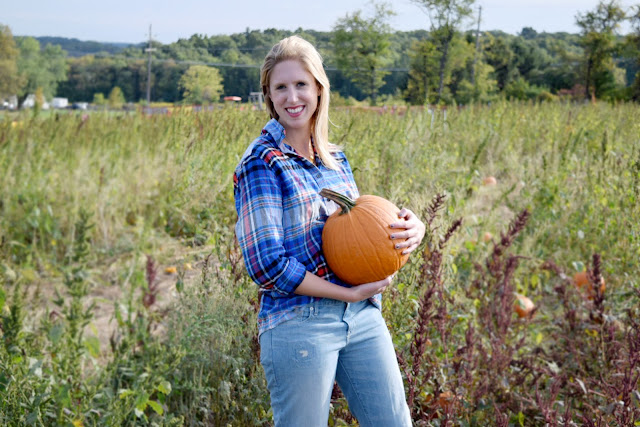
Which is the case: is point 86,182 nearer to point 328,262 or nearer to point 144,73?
point 328,262

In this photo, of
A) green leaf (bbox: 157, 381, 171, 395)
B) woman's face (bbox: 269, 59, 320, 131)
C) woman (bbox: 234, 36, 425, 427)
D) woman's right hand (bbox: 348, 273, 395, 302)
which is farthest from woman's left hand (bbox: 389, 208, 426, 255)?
green leaf (bbox: 157, 381, 171, 395)

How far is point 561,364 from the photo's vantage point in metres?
3.07

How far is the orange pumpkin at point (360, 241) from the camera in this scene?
5.33 feet

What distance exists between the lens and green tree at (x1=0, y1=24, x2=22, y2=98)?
196 feet

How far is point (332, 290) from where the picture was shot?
61.5 inches

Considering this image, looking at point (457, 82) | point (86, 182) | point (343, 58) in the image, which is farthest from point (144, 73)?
point (86, 182)

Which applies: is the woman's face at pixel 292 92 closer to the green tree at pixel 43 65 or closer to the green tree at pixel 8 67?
the green tree at pixel 8 67

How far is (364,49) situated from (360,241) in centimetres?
5695

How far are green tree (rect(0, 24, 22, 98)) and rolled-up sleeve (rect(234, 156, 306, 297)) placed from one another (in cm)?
6634

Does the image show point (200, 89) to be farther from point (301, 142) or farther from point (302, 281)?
point (302, 281)

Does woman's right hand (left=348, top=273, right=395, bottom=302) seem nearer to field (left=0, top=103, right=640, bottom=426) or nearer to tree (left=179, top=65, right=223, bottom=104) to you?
field (left=0, top=103, right=640, bottom=426)

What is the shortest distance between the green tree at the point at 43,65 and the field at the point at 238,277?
89763 millimetres

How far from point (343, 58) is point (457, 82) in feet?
37.4

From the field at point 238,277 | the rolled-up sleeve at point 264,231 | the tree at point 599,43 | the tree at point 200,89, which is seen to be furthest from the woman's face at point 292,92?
the tree at point 599,43
